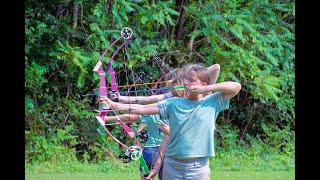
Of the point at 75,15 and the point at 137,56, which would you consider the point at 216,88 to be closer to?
the point at 137,56

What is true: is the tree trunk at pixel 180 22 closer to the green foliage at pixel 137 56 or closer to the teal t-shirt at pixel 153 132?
the green foliage at pixel 137 56

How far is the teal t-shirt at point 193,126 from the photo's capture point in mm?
4324

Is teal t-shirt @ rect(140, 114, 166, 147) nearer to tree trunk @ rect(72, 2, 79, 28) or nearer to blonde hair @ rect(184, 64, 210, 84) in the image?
blonde hair @ rect(184, 64, 210, 84)

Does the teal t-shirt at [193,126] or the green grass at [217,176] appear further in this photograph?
the green grass at [217,176]

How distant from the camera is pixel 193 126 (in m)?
4.35

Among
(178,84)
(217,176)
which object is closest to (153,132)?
(178,84)

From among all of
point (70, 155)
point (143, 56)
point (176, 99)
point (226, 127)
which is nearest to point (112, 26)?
point (143, 56)

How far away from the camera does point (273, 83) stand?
39.0 ft

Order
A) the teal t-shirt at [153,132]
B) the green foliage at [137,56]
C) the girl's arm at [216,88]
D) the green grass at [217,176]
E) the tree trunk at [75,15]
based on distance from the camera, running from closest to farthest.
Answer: the girl's arm at [216,88], the teal t-shirt at [153,132], the green grass at [217,176], the green foliage at [137,56], the tree trunk at [75,15]

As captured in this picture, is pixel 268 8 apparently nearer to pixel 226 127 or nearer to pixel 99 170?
pixel 226 127

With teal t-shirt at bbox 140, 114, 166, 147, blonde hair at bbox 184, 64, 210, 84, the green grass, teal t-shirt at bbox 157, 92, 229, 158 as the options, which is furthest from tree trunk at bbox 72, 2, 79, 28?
teal t-shirt at bbox 157, 92, 229, 158

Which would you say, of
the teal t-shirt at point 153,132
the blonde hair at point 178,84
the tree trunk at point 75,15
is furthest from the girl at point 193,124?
the tree trunk at point 75,15

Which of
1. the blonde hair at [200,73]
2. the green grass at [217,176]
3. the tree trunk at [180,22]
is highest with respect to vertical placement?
the tree trunk at [180,22]
